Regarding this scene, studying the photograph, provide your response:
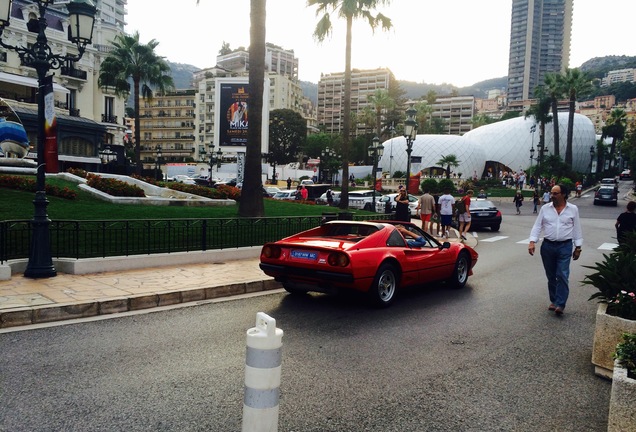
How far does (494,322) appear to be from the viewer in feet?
23.0

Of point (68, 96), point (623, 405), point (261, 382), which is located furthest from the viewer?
point (68, 96)

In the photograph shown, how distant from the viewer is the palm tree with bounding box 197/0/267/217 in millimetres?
15219

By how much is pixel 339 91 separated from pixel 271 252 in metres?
162

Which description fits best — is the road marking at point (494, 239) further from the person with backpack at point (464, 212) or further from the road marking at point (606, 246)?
the road marking at point (606, 246)

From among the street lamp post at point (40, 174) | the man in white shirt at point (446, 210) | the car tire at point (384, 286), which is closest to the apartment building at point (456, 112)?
the man in white shirt at point (446, 210)

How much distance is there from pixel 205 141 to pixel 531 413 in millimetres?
106233

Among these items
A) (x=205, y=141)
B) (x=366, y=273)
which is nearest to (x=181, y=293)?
(x=366, y=273)

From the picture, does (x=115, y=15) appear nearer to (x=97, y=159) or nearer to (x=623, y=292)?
(x=97, y=159)

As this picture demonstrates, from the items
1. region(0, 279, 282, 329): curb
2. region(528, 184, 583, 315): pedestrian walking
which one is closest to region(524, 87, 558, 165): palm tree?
region(528, 184, 583, 315): pedestrian walking

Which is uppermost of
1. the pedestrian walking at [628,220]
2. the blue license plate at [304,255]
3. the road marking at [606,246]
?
the pedestrian walking at [628,220]

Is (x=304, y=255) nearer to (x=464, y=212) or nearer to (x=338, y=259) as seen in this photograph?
(x=338, y=259)

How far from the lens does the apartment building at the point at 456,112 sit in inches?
6265

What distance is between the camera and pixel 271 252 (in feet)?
25.8

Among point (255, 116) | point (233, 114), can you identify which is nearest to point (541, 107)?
point (233, 114)
